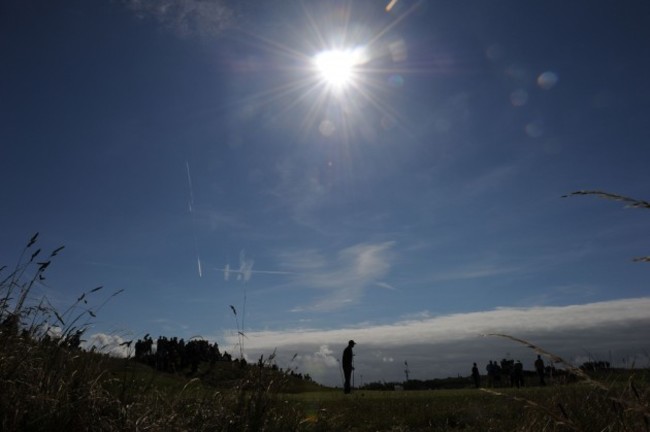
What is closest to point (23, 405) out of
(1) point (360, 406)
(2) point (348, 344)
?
(1) point (360, 406)

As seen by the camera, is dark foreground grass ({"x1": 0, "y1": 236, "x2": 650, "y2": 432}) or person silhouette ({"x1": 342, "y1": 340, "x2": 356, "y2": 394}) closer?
dark foreground grass ({"x1": 0, "y1": 236, "x2": 650, "y2": 432})

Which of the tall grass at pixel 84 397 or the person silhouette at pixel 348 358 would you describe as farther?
the person silhouette at pixel 348 358

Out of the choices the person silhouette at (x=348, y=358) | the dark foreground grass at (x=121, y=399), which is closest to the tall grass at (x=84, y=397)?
the dark foreground grass at (x=121, y=399)

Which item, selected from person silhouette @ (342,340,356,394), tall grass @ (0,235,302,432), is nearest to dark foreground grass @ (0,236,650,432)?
tall grass @ (0,235,302,432)

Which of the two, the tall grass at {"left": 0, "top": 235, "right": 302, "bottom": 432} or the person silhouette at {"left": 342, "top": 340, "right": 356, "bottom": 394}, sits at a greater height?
the person silhouette at {"left": 342, "top": 340, "right": 356, "bottom": 394}

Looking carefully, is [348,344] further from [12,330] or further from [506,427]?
[12,330]

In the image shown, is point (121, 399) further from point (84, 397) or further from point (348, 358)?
point (348, 358)

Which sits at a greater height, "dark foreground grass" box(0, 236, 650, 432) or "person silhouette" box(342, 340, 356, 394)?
"person silhouette" box(342, 340, 356, 394)

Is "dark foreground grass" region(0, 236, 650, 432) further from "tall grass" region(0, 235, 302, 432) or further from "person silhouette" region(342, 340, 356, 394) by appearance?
"person silhouette" region(342, 340, 356, 394)

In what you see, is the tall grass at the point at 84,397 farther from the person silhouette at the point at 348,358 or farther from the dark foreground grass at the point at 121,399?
the person silhouette at the point at 348,358

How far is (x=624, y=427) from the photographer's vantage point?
3.59m

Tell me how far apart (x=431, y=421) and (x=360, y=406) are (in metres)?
2.56

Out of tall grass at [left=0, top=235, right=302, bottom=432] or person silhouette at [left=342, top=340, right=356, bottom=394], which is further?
person silhouette at [left=342, top=340, right=356, bottom=394]

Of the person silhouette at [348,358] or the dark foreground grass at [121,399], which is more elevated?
the person silhouette at [348,358]
